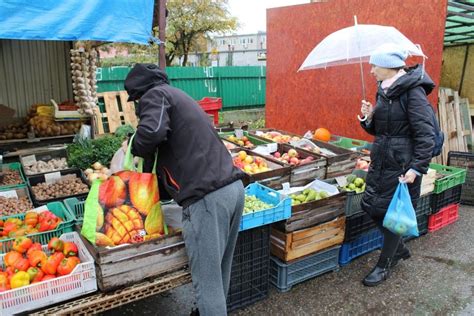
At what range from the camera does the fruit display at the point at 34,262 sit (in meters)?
2.36

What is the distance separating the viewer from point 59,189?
4215mm

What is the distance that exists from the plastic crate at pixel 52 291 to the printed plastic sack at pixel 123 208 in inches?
7.4

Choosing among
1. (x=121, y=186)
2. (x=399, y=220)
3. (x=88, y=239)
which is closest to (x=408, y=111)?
(x=399, y=220)

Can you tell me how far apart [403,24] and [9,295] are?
6.19 m

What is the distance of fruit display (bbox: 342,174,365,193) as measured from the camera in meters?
4.31

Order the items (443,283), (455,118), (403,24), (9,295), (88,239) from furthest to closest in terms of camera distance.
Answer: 1. (455,118)
2. (403,24)
3. (443,283)
4. (88,239)
5. (9,295)

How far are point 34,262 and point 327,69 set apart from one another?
599cm

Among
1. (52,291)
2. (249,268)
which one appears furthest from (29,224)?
(249,268)

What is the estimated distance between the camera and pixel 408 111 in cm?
330

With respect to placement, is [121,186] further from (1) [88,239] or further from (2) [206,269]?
(2) [206,269]

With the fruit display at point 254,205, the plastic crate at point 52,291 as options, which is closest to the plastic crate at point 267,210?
the fruit display at point 254,205

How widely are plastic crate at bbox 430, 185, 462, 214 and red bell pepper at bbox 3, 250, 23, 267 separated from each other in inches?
178

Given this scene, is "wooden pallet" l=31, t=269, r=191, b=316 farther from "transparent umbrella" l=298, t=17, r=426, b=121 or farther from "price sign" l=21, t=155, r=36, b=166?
"price sign" l=21, t=155, r=36, b=166

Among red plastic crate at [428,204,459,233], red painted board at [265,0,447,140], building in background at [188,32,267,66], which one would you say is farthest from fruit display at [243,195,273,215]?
building in background at [188,32,267,66]
